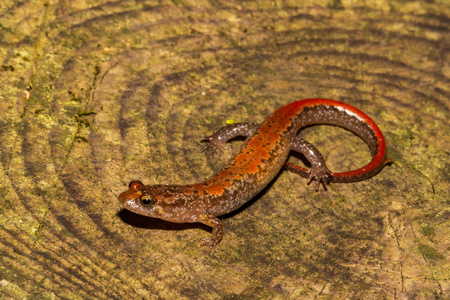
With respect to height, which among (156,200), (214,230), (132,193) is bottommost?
(214,230)

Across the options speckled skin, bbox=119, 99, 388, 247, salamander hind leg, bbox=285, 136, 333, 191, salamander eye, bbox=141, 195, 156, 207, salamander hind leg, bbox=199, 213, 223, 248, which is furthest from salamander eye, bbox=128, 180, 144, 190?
salamander hind leg, bbox=285, 136, 333, 191

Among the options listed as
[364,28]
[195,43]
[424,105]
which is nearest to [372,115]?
[424,105]

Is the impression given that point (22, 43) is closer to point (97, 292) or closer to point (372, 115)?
point (97, 292)

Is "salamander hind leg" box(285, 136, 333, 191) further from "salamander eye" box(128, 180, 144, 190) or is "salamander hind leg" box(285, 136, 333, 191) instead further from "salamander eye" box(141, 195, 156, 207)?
"salamander eye" box(128, 180, 144, 190)

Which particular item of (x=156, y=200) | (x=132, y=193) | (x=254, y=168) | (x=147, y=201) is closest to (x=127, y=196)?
(x=132, y=193)

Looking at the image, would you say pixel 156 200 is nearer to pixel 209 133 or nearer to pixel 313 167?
pixel 209 133

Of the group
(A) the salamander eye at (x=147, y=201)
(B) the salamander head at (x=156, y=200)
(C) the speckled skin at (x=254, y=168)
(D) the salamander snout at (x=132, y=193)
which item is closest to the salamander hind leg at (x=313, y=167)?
(C) the speckled skin at (x=254, y=168)
